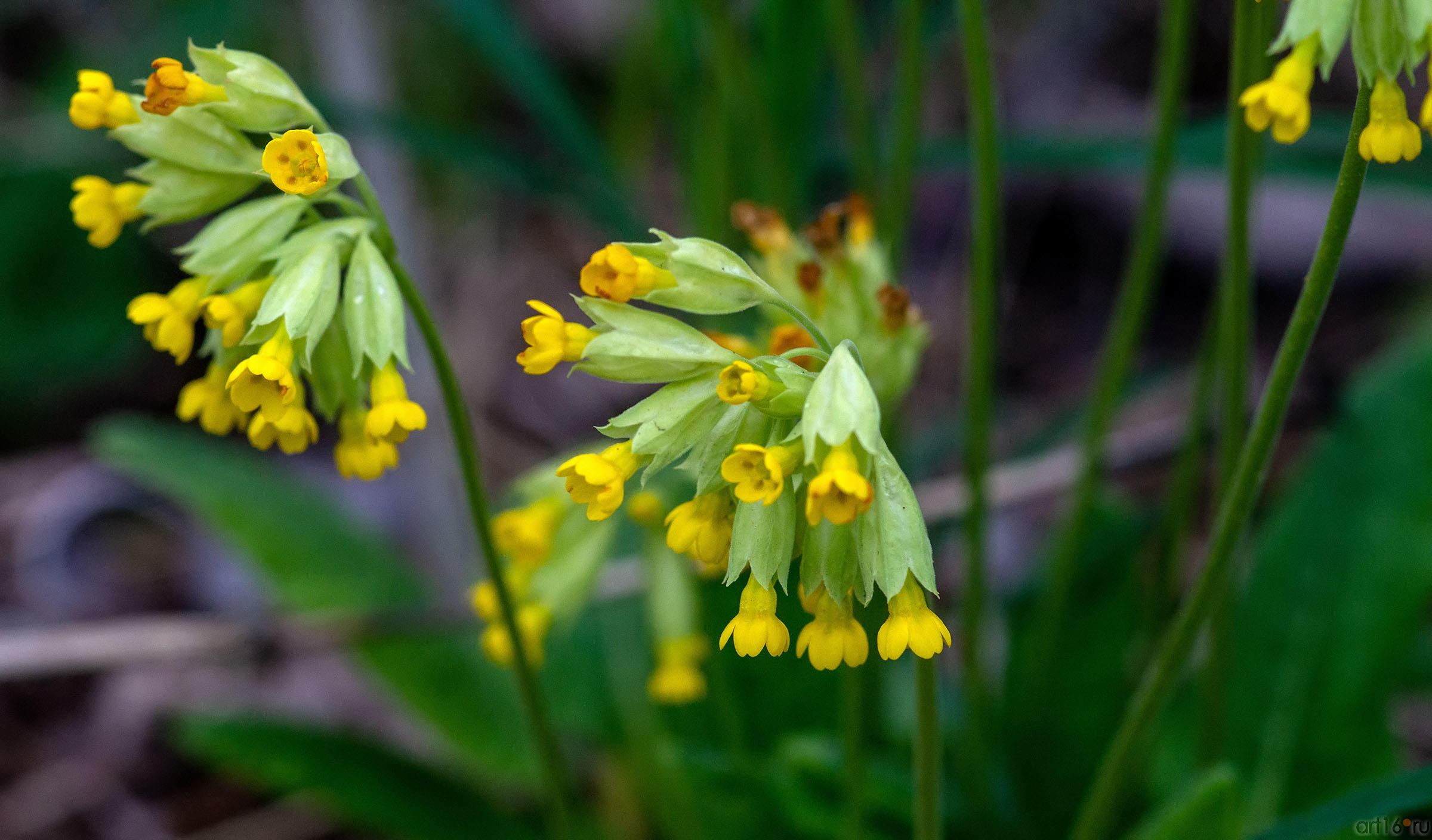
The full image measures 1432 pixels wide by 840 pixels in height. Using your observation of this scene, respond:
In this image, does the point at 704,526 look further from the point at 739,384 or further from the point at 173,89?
the point at 173,89

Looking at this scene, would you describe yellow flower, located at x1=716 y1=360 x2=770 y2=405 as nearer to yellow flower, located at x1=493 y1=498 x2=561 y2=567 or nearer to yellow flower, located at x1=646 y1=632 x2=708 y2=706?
yellow flower, located at x1=493 y1=498 x2=561 y2=567

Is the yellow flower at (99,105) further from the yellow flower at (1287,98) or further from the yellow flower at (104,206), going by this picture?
the yellow flower at (1287,98)

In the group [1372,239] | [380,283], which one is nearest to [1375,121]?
[380,283]

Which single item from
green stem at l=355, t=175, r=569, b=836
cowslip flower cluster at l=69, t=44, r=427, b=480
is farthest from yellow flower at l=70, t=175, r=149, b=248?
green stem at l=355, t=175, r=569, b=836

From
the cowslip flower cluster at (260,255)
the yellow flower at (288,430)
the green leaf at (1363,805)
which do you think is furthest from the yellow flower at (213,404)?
the green leaf at (1363,805)

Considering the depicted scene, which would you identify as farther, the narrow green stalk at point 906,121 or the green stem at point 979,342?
the narrow green stalk at point 906,121

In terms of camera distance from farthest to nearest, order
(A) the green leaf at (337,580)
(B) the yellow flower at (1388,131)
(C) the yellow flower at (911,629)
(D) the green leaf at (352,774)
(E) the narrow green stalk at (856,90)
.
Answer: (A) the green leaf at (337,580), (D) the green leaf at (352,774), (E) the narrow green stalk at (856,90), (C) the yellow flower at (911,629), (B) the yellow flower at (1388,131)

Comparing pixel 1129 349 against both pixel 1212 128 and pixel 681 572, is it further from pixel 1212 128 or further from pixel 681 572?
pixel 681 572
